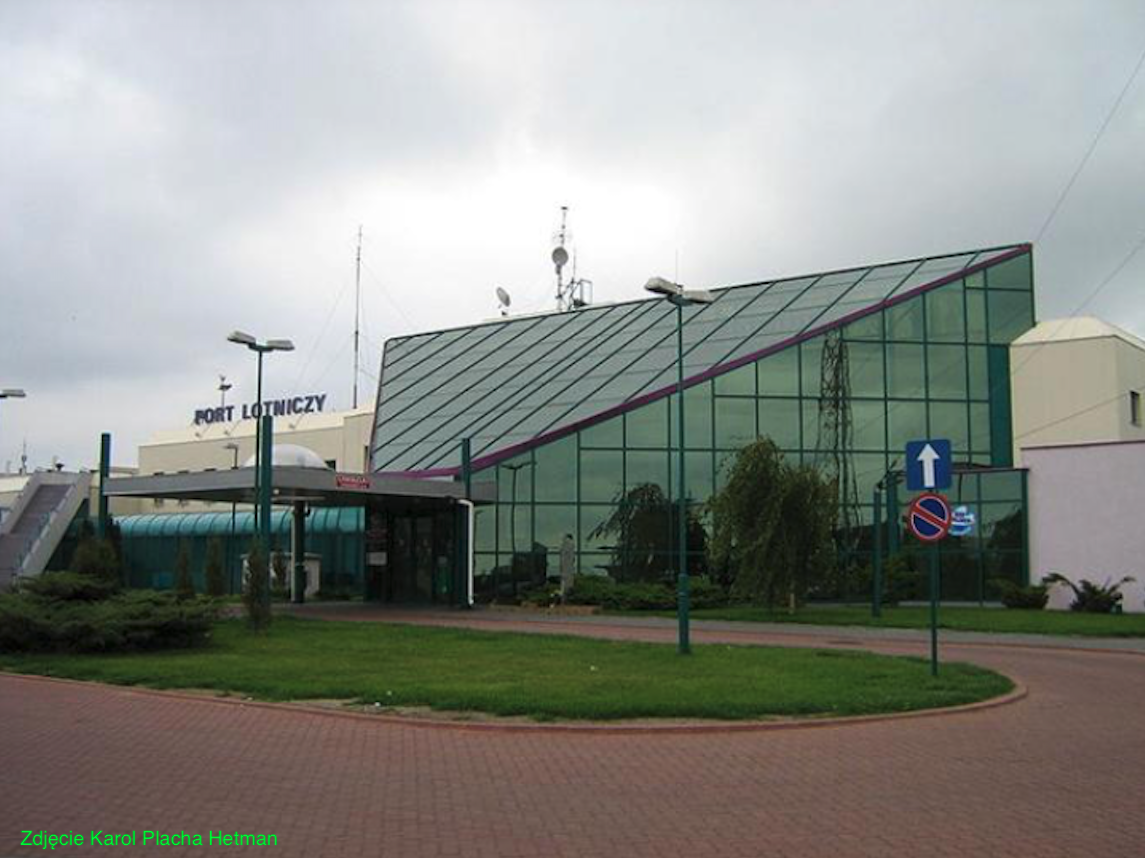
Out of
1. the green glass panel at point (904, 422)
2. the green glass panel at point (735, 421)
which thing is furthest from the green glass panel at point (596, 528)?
the green glass panel at point (904, 422)

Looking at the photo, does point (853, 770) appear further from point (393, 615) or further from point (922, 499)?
point (393, 615)

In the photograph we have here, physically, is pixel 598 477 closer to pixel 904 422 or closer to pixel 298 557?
pixel 298 557

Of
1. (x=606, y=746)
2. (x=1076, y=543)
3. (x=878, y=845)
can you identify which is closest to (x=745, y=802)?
(x=878, y=845)

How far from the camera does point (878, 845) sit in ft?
25.4

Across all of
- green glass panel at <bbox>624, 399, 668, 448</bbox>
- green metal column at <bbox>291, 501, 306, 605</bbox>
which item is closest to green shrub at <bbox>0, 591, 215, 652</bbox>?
green metal column at <bbox>291, 501, 306, 605</bbox>

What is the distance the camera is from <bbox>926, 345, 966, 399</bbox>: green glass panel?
134 feet

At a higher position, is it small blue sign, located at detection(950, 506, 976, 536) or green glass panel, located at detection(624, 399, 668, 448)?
green glass panel, located at detection(624, 399, 668, 448)

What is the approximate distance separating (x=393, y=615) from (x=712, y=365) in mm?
13629

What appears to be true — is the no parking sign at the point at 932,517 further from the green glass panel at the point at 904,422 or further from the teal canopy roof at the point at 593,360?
the green glass panel at the point at 904,422

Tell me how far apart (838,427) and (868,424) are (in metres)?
1.11

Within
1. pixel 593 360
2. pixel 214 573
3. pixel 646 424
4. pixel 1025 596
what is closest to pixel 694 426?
pixel 646 424

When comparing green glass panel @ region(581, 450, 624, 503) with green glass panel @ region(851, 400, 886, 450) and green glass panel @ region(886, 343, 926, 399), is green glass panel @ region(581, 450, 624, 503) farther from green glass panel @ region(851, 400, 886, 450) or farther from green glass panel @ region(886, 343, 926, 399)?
green glass panel @ region(886, 343, 926, 399)

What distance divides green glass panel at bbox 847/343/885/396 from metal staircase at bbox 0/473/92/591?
112 ft

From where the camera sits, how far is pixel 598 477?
3725cm
